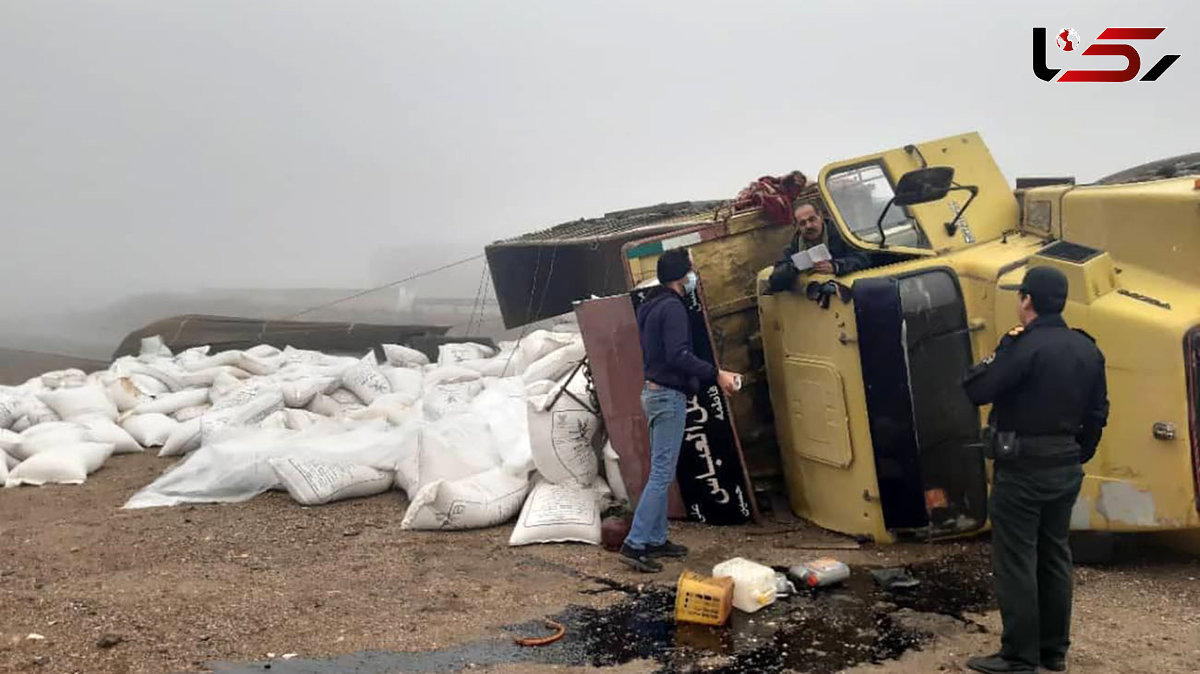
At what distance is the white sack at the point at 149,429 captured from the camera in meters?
6.94

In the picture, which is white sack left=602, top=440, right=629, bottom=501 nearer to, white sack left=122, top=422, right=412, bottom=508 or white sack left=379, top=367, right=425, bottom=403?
white sack left=122, top=422, right=412, bottom=508

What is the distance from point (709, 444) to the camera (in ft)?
15.6

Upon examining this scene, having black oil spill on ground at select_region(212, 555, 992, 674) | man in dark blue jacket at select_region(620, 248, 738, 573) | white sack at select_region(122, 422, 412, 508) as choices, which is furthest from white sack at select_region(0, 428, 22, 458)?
man in dark blue jacket at select_region(620, 248, 738, 573)

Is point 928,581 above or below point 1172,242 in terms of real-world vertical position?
below

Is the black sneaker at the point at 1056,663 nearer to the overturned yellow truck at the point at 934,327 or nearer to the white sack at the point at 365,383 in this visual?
the overturned yellow truck at the point at 934,327

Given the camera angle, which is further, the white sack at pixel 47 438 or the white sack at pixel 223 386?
the white sack at pixel 223 386

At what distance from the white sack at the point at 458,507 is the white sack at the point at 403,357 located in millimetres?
3601

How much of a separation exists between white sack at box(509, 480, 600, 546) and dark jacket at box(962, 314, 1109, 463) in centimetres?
215

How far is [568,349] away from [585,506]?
1.67m

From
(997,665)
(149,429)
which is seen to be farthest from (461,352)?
(997,665)

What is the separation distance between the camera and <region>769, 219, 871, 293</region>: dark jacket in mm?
4461

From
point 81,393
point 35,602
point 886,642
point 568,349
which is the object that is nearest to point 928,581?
point 886,642

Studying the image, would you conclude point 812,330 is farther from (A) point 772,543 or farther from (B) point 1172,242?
(B) point 1172,242

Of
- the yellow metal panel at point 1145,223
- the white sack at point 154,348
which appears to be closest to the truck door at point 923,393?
the yellow metal panel at point 1145,223
